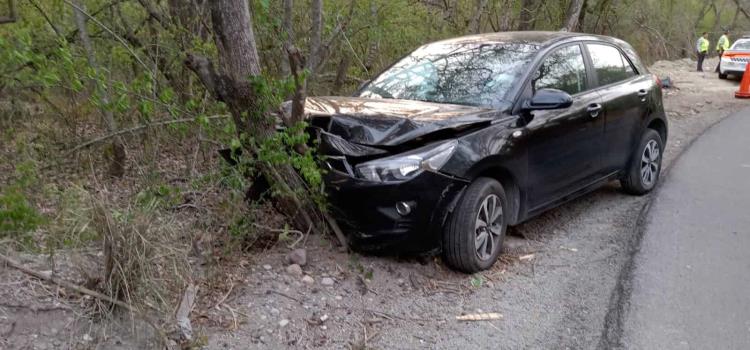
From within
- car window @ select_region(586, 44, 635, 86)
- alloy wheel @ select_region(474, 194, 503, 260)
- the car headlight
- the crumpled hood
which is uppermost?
car window @ select_region(586, 44, 635, 86)

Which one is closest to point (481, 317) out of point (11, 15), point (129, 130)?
point (129, 130)

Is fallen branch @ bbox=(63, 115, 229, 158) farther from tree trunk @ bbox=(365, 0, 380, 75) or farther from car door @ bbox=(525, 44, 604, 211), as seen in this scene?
tree trunk @ bbox=(365, 0, 380, 75)

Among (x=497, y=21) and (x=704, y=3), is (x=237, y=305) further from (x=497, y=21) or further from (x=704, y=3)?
(x=704, y=3)

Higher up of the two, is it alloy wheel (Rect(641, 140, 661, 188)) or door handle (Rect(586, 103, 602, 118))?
door handle (Rect(586, 103, 602, 118))

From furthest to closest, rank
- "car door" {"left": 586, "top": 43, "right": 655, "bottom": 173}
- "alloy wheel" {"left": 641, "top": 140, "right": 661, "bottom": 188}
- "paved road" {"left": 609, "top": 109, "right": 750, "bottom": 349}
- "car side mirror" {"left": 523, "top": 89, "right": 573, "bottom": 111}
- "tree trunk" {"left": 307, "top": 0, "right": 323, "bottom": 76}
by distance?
"tree trunk" {"left": 307, "top": 0, "right": 323, "bottom": 76} → "alloy wheel" {"left": 641, "top": 140, "right": 661, "bottom": 188} → "car door" {"left": 586, "top": 43, "right": 655, "bottom": 173} → "car side mirror" {"left": 523, "top": 89, "right": 573, "bottom": 111} → "paved road" {"left": 609, "top": 109, "right": 750, "bottom": 349}

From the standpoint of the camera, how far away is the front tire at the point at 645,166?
7.13 metres

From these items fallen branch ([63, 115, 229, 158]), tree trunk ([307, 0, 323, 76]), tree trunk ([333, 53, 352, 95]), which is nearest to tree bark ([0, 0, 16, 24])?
tree trunk ([307, 0, 323, 76])

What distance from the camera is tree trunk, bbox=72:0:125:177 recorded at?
15.8ft

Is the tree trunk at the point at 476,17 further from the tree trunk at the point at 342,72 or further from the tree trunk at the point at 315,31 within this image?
the tree trunk at the point at 315,31

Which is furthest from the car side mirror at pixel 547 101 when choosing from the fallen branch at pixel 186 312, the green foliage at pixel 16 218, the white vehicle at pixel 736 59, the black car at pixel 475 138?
the white vehicle at pixel 736 59

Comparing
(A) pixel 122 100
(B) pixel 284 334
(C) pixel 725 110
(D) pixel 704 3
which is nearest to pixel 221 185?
(A) pixel 122 100

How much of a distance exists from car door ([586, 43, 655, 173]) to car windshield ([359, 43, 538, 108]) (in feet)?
3.85

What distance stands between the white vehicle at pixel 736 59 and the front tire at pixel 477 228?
2134 cm

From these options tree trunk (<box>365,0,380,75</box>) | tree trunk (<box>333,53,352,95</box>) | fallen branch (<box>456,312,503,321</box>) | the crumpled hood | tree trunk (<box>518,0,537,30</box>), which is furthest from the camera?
tree trunk (<box>518,0,537,30</box>)
